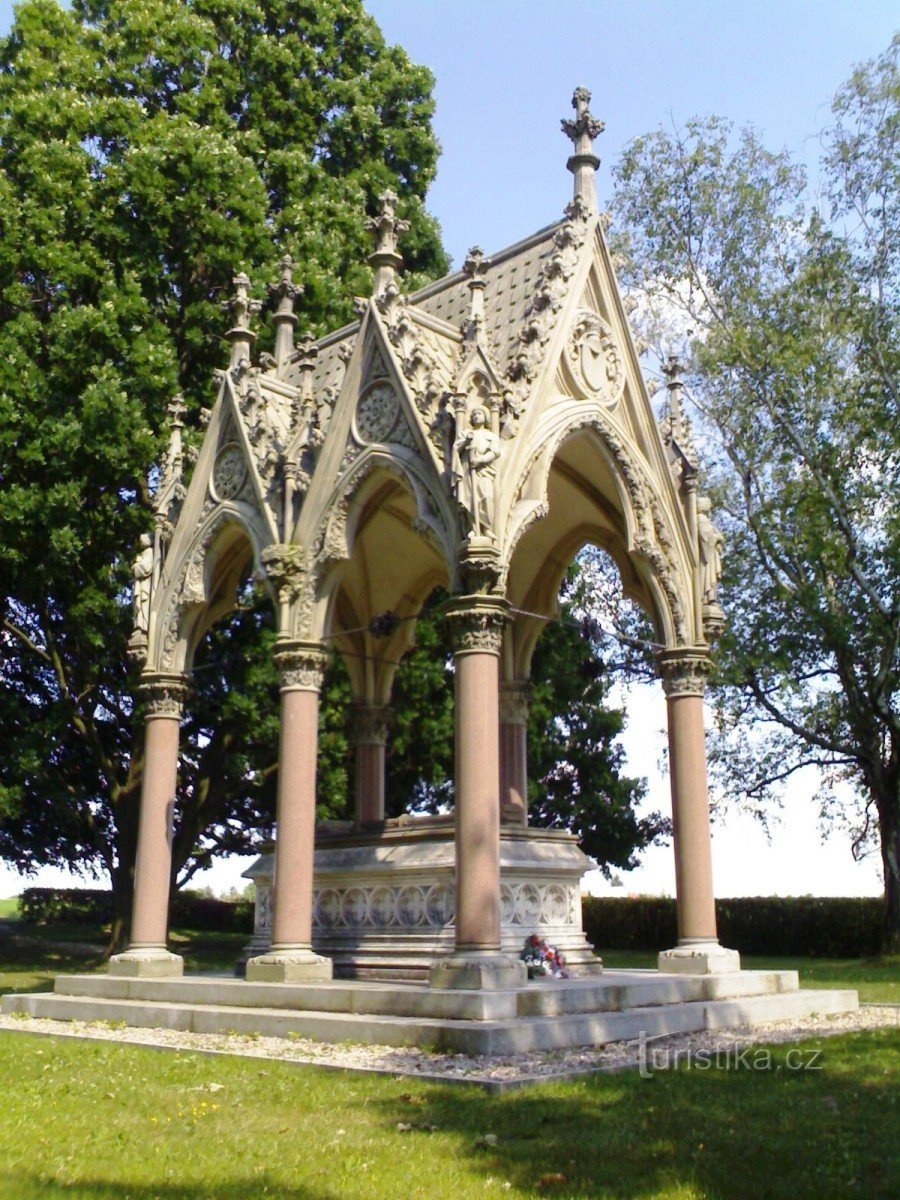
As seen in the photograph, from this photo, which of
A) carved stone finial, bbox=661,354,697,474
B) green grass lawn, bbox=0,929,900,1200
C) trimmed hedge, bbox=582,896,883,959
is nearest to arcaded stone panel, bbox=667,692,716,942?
carved stone finial, bbox=661,354,697,474

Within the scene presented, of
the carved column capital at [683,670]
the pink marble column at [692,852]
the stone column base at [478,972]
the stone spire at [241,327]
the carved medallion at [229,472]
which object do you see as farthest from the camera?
the stone spire at [241,327]

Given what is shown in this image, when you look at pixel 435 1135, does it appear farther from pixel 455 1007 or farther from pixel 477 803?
pixel 477 803

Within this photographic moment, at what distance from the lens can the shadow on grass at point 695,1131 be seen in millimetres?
6371

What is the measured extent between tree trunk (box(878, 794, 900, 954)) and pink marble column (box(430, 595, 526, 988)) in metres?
18.4

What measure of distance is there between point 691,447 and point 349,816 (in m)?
14.9

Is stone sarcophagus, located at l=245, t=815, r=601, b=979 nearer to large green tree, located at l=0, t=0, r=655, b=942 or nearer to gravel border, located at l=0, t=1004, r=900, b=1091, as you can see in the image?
gravel border, located at l=0, t=1004, r=900, b=1091

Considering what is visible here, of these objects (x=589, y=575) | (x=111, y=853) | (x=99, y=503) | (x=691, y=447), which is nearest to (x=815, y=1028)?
(x=691, y=447)

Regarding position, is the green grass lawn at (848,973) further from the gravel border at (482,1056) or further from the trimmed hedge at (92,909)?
Answer: the trimmed hedge at (92,909)

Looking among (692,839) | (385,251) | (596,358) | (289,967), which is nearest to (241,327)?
(385,251)

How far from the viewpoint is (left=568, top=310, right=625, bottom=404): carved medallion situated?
14922 millimetres

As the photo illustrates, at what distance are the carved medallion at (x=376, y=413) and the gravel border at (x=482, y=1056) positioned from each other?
669 centimetres

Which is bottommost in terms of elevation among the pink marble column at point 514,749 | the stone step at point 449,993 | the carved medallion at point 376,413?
the stone step at point 449,993

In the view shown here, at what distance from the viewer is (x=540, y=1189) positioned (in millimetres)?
6281

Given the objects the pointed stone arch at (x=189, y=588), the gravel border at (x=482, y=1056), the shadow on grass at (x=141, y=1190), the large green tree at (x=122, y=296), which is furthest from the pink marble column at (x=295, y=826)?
the shadow on grass at (x=141, y=1190)
